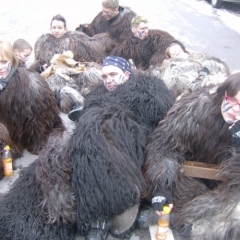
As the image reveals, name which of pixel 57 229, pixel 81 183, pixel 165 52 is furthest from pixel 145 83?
pixel 165 52

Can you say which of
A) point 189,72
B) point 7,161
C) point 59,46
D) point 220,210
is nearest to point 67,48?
point 59,46

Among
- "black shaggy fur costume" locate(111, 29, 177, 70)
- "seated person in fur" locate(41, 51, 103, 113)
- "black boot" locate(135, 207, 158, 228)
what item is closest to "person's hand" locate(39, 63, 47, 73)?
"seated person in fur" locate(41, 51, 103, 113)

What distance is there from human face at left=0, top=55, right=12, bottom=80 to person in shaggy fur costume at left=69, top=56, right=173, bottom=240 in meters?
0.78

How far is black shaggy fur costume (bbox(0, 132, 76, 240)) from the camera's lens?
7.10 feet

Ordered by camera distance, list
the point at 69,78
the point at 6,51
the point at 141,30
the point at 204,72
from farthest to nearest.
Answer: the point at 141,30 < the point at 69,78 < the point at 204,72 < the point at 6,51

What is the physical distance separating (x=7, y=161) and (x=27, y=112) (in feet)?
1.39

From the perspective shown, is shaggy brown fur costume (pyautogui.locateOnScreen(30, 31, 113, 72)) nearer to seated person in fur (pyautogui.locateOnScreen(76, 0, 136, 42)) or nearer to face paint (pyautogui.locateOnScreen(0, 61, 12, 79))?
seated person in fur (pyautogui.locateOnScreen(76, 0, 136, 42))

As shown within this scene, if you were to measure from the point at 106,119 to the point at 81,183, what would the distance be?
0.43 meters

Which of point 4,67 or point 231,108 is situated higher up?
point 231,108

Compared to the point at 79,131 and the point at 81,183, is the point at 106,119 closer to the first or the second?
the point at 79,131

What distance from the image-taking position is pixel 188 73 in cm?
352

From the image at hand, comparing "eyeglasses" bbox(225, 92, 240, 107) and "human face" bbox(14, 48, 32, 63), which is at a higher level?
"eyeglasses" bbox(225, 92, 240, 107)

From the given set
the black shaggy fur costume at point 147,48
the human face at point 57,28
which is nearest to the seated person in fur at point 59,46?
the human face at point 57,28

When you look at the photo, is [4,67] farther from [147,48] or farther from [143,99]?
[147,48]
